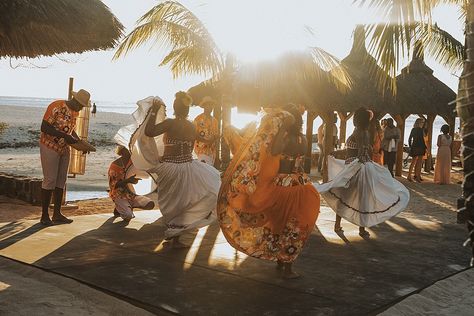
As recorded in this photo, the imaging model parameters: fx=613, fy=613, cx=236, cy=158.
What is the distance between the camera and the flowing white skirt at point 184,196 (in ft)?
22.8

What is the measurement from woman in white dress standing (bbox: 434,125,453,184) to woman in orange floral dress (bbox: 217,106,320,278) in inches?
475

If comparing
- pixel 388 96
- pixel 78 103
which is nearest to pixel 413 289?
pixel 78 103

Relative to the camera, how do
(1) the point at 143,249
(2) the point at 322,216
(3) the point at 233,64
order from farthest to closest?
(3) the point at 233,64
(2) the point at 322,216
(1) the point at 143,249

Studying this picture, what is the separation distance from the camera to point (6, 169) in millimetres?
18578

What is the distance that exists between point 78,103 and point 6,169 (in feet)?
37.4

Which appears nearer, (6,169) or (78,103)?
(78,103)

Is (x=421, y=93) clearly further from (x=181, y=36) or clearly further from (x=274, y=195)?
(x=274, y=195)

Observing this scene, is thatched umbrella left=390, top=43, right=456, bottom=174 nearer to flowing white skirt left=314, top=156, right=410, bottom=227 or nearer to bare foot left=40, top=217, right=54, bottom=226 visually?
flowing white skirt left=314, top=156, right=410, bottom=227

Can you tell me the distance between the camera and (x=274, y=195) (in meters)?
5.78

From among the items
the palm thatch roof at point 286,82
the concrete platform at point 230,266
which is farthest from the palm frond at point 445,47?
the concrete platform at point 230,266

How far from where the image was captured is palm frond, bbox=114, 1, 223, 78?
14.9 m

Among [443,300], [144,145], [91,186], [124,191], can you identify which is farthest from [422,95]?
[443,300]

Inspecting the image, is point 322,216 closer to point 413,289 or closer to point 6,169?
point 413,289

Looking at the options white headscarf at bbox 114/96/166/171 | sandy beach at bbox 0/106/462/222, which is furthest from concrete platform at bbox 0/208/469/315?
sandy beach at bbox 0/106/462/222
